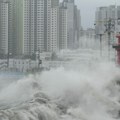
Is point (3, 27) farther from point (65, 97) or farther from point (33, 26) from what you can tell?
point (65, 97)

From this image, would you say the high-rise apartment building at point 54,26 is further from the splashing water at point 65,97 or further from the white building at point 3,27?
the splashing water at point 65,97

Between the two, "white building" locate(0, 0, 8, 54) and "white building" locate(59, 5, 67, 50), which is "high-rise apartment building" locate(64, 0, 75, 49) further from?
"white building" locate(0, 0, 8, 54)

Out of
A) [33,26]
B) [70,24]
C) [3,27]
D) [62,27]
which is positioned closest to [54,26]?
[62,27]

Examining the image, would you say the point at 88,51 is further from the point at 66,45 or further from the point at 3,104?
the point at 3,104

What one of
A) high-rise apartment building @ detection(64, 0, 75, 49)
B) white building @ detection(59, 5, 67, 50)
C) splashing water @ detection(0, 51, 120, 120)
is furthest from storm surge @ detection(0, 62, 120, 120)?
white building @ detection(59, 5, 67, 50)

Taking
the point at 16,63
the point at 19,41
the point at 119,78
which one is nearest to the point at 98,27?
the point at 16,63

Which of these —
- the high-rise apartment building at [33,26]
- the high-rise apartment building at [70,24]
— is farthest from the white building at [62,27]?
the high-rise apartment building at [33,26]
